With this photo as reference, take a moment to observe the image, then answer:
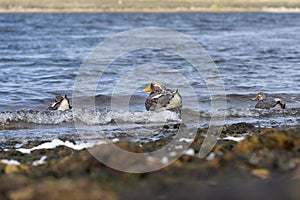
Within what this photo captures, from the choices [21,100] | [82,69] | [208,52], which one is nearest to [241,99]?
[21,100]

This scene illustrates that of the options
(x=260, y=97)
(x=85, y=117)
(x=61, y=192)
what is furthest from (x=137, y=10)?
(x=61, y=192)

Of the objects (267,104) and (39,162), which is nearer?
(39,162)

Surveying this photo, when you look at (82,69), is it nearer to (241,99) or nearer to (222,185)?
(241,99)

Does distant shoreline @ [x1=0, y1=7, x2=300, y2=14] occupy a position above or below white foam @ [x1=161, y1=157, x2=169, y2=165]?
below

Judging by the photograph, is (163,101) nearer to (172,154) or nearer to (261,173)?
(172,154)

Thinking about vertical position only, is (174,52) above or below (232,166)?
below

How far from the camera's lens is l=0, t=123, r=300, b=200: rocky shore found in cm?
515

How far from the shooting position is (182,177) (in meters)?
5.71

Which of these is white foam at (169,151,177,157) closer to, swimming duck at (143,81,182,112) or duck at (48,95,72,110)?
swimming duck at (143,81,182,112)

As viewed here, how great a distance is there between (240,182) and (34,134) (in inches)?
257

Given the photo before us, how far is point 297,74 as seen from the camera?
871 inches

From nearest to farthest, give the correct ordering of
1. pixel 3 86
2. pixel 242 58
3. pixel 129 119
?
1. pixel 129 119
2. pixel 3 86
3. pixel 242 58

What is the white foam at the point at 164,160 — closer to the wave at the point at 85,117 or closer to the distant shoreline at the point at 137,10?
the wave at the point at 85,117

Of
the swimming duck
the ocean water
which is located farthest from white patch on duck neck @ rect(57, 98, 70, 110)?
the swimming duck
